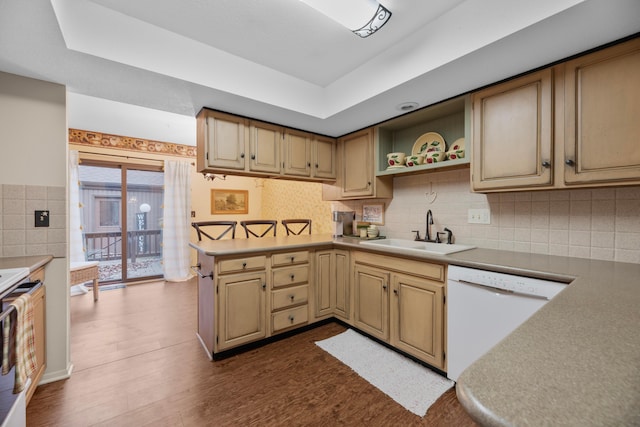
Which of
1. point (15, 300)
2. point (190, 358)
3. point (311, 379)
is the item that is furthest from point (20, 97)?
point (311, 379)

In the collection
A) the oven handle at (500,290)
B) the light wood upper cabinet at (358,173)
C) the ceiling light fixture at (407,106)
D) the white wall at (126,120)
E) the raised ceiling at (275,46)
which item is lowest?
the oven handle at (500,290)

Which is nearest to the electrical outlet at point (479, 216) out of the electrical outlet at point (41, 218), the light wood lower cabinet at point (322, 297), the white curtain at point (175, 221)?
the light wood lower cabinet at point (322, 297)

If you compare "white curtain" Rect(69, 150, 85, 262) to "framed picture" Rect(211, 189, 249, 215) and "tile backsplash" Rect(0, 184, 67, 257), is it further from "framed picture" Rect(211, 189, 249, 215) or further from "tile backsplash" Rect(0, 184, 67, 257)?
"tile backsplash" Rect(0, 184, 67, 257)

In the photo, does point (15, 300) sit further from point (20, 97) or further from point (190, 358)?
point (20, 97)

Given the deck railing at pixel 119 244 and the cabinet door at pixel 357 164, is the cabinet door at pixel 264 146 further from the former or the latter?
the deck railing at pixel 119 244

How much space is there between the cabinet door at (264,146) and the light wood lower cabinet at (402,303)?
1216mm

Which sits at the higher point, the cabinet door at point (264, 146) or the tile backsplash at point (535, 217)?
the cabinet door at point (264, 146)

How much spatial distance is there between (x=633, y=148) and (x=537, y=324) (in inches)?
55.7

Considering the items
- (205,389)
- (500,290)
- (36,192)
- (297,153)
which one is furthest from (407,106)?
(36,192)

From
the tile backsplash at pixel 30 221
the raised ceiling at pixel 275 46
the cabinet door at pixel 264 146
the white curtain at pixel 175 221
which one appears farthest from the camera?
the white curtain at pixel 175 221

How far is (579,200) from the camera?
1.72m

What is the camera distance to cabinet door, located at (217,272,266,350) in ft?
6.91

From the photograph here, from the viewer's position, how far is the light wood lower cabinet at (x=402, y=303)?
73.3 inches

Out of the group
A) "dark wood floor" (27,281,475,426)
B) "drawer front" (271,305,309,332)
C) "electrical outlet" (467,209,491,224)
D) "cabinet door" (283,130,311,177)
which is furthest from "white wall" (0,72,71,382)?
"electrical outlet" (467,209,491,224)
